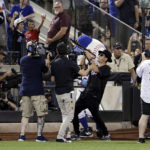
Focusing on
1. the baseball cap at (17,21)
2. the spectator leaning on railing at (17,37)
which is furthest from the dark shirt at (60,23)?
the baseball cap at (17,21)

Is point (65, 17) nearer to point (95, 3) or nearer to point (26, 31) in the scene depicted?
point (26, 31)

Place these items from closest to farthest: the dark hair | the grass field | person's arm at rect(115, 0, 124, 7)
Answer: the grass field
the dark hair
person's arm at rect(115, 0, 124, 7)

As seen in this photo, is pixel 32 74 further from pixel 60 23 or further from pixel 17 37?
pixel 17 37

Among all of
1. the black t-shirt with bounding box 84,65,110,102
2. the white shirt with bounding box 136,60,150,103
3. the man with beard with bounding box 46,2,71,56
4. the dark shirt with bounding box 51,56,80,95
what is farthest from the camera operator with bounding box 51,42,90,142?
the man with beard with bounding box 46,2,71,56

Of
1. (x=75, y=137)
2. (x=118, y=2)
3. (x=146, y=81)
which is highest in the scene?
(x=118, y=2)

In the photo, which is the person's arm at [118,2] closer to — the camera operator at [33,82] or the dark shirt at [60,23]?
the dark shirt at [60,23]

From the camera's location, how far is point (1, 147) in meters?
12.5

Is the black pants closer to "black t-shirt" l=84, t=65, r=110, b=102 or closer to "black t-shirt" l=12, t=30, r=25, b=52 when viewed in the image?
"black t-shirt" l=84, t=65, r=110, b=102

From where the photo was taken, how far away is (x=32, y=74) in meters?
13.8

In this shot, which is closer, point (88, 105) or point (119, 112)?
point (88, 105)

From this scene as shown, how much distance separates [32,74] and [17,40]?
4615 millimetres

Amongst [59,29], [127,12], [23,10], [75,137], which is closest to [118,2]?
[127,12]

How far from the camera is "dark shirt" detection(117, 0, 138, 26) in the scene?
797 inches

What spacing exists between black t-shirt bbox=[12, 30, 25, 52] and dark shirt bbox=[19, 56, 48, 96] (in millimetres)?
4178
